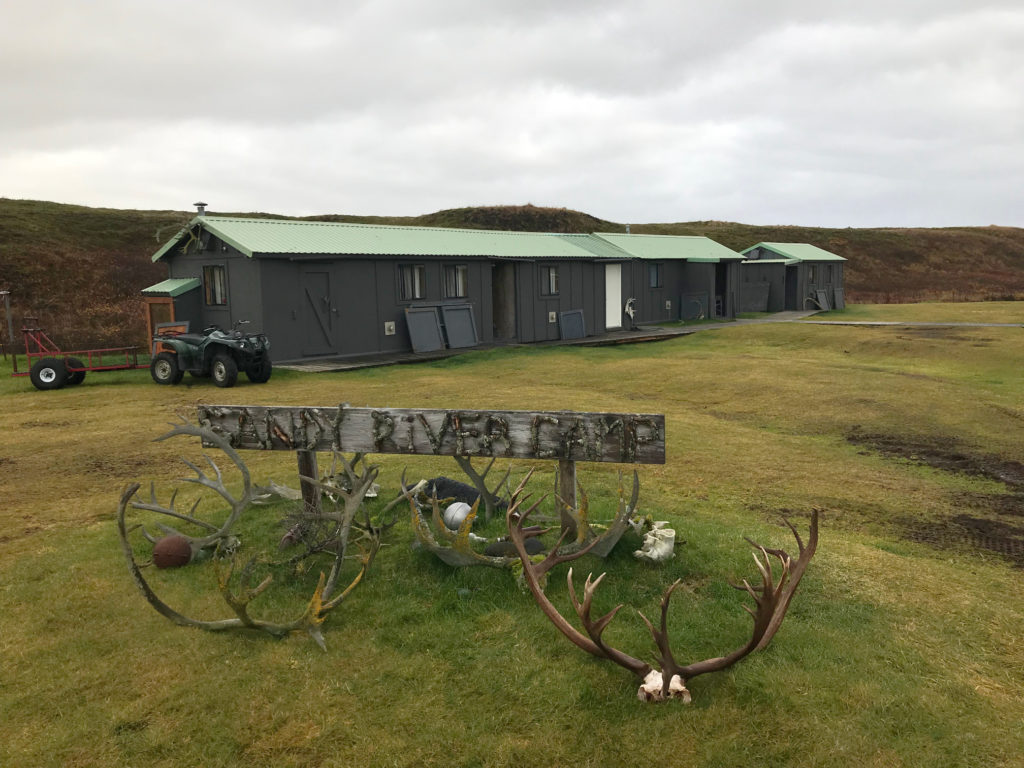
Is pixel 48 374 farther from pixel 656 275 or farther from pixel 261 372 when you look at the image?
pixel 656 275

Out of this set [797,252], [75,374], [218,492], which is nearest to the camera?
[218,492]

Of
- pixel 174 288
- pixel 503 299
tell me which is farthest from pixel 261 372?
pixel 503 299

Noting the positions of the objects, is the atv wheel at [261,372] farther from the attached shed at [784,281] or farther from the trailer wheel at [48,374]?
the attached shed at [784,281]

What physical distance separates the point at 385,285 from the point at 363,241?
69.4 inches

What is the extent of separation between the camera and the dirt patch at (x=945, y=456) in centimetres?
880

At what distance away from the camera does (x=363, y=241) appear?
2198cm

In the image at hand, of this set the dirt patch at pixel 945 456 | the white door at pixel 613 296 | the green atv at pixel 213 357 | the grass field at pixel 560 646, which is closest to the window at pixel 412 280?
the green atv at pixel 213 357

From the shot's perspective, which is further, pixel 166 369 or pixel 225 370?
pixel 166 369

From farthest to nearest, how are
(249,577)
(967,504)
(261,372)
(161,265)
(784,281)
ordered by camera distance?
(161,265) < (784,281) < (261,372) < (967,504) < (249,577)

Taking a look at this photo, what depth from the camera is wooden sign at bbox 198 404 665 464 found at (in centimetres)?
521

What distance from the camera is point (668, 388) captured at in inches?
616

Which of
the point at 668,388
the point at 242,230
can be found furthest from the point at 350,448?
the point at 242,230

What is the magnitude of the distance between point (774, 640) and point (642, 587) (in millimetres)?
1010

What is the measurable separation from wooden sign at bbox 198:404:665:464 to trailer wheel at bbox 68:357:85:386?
502 inches
